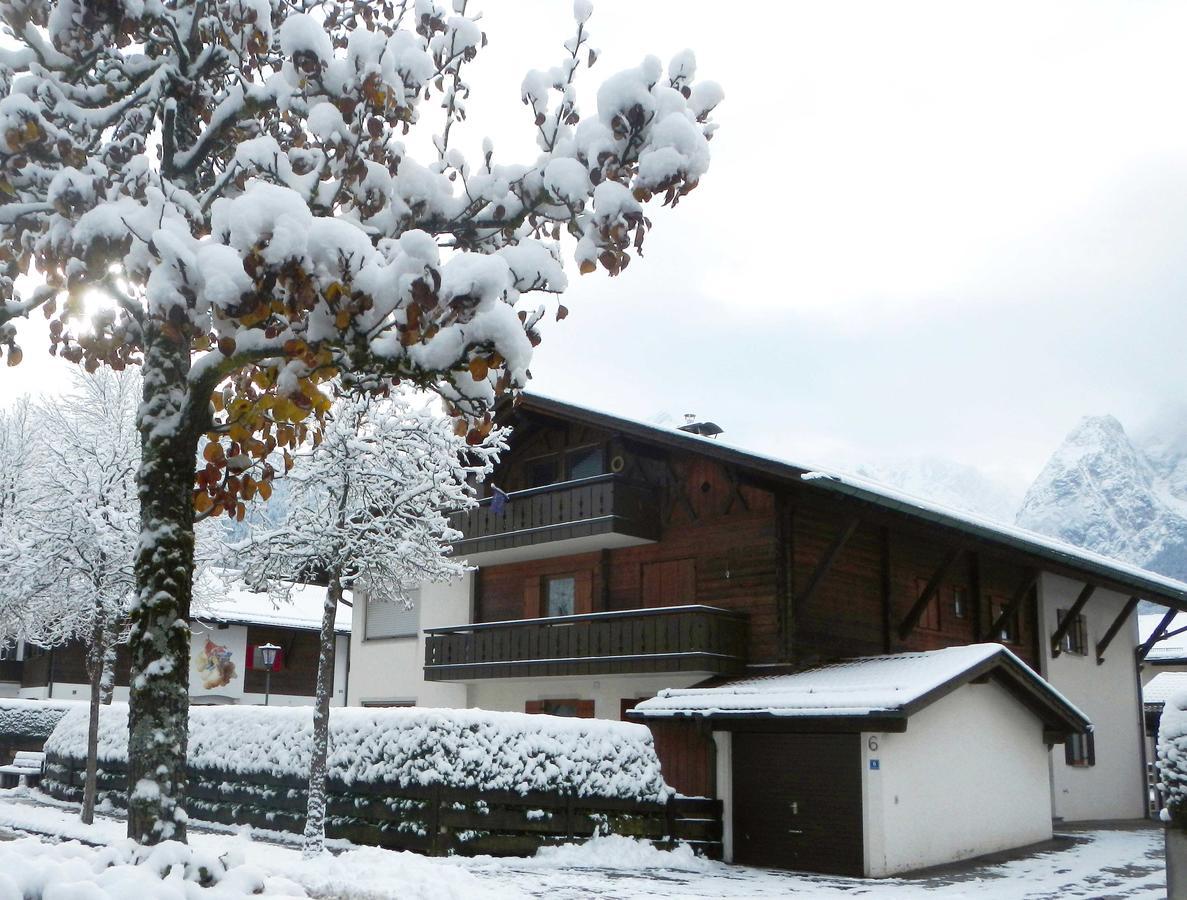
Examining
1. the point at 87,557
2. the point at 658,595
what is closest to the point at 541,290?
the point at 87,557

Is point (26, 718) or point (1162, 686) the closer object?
point (26, 718)

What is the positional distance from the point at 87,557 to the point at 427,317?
57.4ft

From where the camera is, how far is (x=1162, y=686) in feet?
131

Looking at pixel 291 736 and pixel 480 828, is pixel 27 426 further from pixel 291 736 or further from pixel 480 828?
pixel 480 828

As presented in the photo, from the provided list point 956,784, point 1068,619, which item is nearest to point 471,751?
point 956,784

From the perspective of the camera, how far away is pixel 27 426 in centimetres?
3803

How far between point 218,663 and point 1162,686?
32654mm

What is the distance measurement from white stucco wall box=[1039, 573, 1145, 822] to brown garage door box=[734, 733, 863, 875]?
10.3m

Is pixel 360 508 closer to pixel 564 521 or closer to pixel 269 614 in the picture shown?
pixel 564 521

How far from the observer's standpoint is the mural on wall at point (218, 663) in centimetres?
4431

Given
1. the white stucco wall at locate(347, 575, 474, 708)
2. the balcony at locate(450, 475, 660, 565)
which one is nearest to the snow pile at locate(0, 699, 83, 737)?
the white stucco wall at locate(347, 575, 474, 708)

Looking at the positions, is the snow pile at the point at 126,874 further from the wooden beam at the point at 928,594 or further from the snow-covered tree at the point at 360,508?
the wooden beam at the point at 928,594

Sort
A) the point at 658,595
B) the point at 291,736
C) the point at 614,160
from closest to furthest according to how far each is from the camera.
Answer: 1. the point at 614,160
2. the point at 291,736
3. the point at 658,595

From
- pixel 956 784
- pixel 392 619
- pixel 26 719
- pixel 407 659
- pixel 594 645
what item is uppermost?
pixel 392 619
